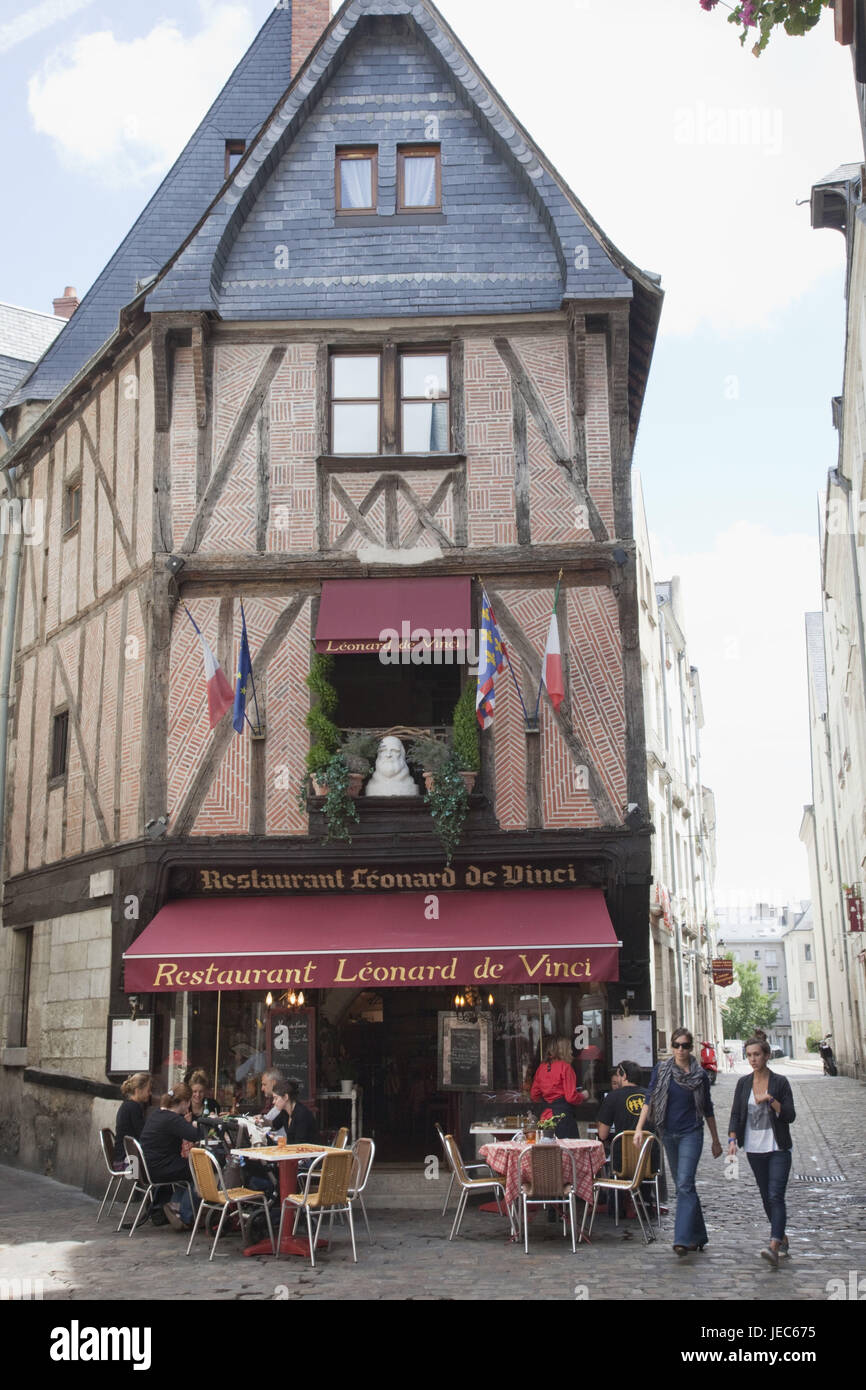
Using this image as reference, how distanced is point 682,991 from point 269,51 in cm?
1811

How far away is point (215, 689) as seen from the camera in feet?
42.0

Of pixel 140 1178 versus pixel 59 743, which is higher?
pixel 59 743

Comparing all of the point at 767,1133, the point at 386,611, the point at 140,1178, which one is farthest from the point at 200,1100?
the point at 767,1133

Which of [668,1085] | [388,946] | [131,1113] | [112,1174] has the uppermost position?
[388,946]

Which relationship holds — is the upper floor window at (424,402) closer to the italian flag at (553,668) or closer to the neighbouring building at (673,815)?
the italian flag at (553,668)

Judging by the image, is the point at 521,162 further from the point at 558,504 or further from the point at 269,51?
the point at 269,51

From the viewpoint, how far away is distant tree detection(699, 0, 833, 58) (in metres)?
5.50

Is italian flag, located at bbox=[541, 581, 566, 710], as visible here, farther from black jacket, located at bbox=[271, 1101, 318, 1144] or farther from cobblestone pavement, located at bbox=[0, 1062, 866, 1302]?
cobblestone pavement, located at bbox=[0, 1062, 866, 1302]

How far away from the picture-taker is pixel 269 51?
18.5m

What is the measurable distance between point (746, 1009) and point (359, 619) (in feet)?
247

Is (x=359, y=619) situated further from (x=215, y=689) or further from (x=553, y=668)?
(x=553, y=668)

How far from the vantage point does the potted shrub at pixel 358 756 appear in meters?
13.0

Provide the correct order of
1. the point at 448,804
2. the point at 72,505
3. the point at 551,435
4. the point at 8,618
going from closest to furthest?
the point at 448,804 → the point at 551,435 → the point at 72,505 → the point at 8,618
